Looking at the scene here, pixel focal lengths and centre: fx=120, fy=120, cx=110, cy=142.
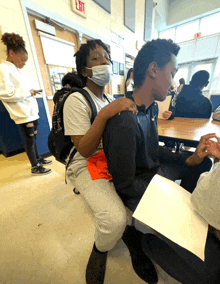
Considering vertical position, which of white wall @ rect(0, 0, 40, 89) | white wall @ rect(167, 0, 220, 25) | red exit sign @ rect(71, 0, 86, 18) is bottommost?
white wall @ rect(0, 0, 40, 89)

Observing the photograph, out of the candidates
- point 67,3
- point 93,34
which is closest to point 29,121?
point 67,3

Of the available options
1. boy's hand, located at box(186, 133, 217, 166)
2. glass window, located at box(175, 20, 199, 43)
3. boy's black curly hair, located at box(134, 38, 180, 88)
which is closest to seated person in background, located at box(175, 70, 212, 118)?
boy's hand, located at box(186, 133, 217, 166)

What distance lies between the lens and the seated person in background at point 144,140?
22.5 inches

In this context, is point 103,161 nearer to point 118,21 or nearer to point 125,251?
point 125,251

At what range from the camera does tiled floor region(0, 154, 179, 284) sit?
0.75m

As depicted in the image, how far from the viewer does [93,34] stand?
8.71 ft

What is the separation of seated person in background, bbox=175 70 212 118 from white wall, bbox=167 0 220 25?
547 cm

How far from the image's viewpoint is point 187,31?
221 inches

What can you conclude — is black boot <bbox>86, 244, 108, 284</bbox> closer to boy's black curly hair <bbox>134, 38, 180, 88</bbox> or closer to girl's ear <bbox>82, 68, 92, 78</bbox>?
boy's black curly hair <bbox>134, 38, 180, 88</bbox>

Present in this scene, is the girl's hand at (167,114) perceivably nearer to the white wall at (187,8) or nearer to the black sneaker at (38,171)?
the black sneaker at (38,171)

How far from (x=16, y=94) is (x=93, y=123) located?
1.43 metres

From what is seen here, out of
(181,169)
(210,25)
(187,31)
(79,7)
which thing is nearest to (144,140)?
(181,169)

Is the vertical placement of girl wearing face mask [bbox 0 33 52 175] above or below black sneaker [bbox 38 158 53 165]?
above

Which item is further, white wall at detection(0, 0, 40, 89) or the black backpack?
white wall at detection(0, 0, 40, 89)
